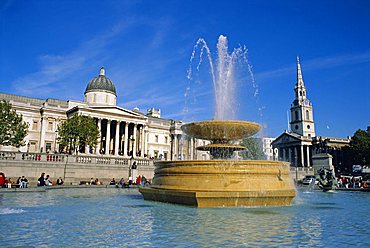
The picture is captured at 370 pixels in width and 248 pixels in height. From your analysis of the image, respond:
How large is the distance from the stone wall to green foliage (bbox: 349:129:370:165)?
171 ft

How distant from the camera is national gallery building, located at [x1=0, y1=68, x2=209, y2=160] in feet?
160

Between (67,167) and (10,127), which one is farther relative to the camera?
(10,127)

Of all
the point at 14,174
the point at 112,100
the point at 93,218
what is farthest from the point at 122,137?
the point at 93,218

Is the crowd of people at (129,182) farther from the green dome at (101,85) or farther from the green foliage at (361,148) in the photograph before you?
the green foliage at (361,148)

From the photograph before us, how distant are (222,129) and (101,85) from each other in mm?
46616

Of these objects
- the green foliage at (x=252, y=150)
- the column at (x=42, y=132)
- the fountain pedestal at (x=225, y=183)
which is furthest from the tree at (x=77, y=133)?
the fountain pedestal at (x=225, y=183)

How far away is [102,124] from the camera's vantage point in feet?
176

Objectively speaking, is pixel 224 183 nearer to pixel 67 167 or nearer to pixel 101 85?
pixel 67 167

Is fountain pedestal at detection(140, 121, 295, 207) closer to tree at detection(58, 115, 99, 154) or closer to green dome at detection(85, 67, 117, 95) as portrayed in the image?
tree at detection(58, 115, 99, 154)

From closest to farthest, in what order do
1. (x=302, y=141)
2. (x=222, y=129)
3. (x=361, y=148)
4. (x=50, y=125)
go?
(x=222, y=129) → (x=50, y=125) → (x=361, y=148) → (x=302, y=141)

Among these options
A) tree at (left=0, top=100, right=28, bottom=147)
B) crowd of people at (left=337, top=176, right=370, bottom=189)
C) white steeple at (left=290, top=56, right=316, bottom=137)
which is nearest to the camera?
crowd of people at (left=337, top=176, right=370, bottom=189)

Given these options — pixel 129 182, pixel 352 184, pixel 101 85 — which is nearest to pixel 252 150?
pixel 352 184


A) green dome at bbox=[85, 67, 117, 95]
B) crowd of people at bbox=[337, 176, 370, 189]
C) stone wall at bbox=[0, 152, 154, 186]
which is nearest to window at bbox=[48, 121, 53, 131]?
green dome at bbox=[85, 67, 117, 95]

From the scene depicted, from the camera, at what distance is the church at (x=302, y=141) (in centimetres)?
7775
